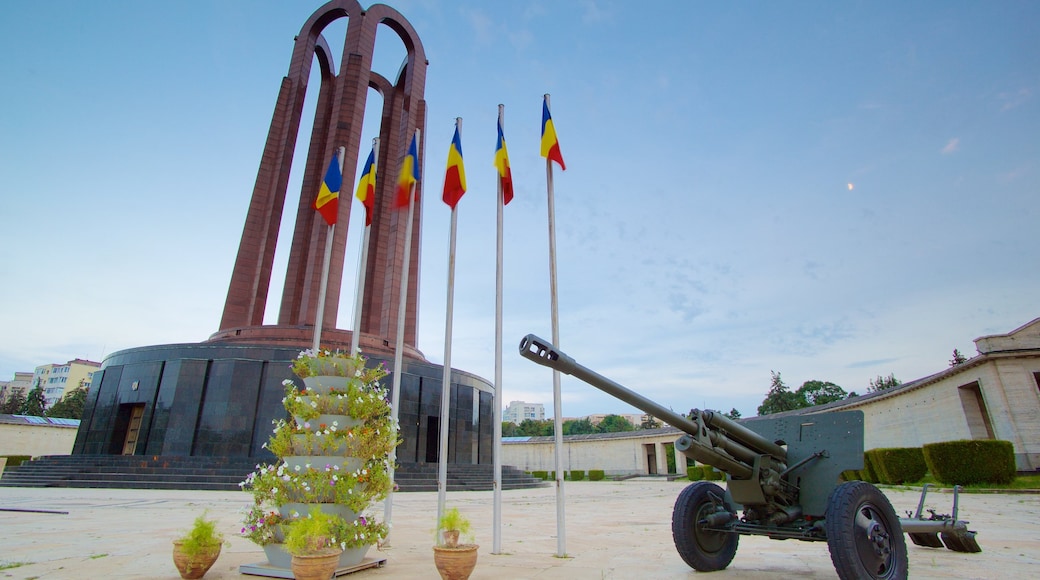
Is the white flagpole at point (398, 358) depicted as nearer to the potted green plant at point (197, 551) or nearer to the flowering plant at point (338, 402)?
Result: the flowering plant at point (338, 402)

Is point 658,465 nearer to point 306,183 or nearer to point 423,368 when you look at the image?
point 423,368

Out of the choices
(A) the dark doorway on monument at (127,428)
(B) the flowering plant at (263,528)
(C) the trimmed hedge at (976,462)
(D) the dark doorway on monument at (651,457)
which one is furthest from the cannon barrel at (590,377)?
(D) the dark doorway on monument at (651,457)

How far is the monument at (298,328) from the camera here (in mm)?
22422

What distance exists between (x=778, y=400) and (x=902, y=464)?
177 feet

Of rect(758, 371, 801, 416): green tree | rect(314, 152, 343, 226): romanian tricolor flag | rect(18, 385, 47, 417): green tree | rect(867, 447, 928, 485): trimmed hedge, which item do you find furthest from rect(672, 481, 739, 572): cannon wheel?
rect(18, 385, 47, 417): green tree

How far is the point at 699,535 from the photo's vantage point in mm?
5910

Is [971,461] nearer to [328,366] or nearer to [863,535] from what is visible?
[863,535]

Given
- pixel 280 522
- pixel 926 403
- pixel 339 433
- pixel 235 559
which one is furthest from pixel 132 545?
pixel 926 403

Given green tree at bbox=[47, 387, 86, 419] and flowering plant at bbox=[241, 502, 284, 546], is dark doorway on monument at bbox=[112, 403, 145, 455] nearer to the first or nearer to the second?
flowering plant at bbox=[241, 502, 284, 546]

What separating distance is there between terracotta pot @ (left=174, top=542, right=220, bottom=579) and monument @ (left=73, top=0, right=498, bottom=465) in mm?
12160

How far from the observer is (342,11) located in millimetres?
33969

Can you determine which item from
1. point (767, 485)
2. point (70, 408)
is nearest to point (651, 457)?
point (767, 485)

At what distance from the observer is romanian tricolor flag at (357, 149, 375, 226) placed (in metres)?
10.1

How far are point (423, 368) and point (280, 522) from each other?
2026 centimetres
